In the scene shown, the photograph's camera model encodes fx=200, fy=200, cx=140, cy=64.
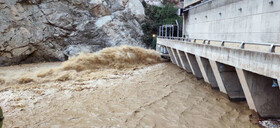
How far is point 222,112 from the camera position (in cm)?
910

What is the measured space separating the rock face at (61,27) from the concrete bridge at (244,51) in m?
16.5

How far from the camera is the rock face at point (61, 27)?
2450 centimetres

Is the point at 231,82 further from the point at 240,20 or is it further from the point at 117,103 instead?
the point at 117,103

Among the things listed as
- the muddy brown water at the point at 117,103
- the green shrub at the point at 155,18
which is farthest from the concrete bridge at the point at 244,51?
the green shrub at the point at 155,18

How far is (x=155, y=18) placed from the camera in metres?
36.3

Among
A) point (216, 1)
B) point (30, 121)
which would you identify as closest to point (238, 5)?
point (216, 1)

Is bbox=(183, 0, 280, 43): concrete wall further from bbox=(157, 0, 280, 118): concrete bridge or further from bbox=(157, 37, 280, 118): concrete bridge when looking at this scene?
bbox=(157, 37, 280, 118): concrete bridge

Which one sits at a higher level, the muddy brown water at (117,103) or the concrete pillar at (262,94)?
the concrete pillar at (262,94)

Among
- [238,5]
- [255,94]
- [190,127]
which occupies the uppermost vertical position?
[238,5]

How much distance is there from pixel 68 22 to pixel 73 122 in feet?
76.1

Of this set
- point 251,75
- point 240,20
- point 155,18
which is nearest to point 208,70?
point 240,20

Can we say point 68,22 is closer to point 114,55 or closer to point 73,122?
point 114,55

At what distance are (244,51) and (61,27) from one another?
1021 inches

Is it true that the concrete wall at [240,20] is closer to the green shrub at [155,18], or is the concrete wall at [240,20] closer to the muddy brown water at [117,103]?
the muddy brown water at [117,103]
